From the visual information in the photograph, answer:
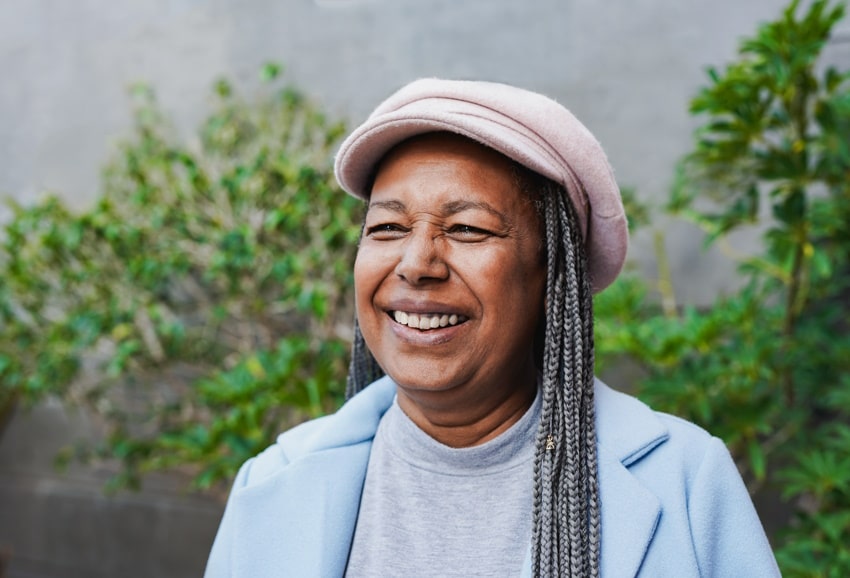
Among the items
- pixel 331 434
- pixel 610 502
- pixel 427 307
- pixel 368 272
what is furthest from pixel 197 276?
pixel 610 502

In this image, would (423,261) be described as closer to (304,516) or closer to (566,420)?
(566,420)

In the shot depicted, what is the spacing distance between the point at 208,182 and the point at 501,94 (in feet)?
7.89

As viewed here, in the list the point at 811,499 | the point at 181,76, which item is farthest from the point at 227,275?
the point at 811,499

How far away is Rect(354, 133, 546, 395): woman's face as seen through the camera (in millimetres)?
1249

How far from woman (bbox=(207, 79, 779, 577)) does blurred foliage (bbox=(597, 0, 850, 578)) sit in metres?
1.24

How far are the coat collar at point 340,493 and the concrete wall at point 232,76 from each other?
7.37ft

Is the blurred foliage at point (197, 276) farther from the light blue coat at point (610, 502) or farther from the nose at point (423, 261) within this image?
the nose at point (423, 261)

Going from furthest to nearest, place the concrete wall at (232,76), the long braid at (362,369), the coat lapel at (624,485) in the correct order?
the concrete wall at (232,76) → the long braid at (362,369) → the coat lapel at (624,485)

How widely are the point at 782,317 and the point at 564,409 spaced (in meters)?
1.80

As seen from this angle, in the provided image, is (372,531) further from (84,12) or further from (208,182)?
(84,12)

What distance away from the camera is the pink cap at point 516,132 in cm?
123

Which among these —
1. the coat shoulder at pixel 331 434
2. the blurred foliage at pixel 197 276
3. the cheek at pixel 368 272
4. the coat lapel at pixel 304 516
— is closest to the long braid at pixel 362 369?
the coat shoulder at pixel 331 434

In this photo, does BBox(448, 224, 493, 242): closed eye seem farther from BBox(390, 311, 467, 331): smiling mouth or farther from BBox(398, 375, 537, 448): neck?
BBox(398, 375, 537, 448): neck

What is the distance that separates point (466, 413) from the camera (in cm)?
135
